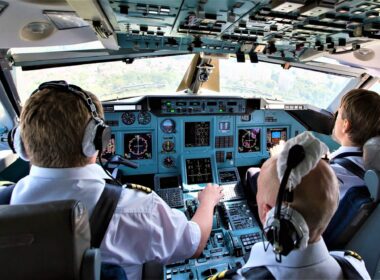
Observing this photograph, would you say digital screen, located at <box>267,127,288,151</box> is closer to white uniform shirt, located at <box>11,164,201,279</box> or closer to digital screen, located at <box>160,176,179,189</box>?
digital screen, located at <box>160,176,179,189</box>

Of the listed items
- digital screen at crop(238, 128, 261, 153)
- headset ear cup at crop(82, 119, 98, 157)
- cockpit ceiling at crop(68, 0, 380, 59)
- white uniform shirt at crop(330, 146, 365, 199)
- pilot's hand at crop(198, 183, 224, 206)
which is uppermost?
cockpit ceiling at crop(68, 0, 380, 59)

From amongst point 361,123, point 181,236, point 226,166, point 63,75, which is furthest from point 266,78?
point 181,236

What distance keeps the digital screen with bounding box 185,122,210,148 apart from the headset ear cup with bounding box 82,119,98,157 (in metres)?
2.33

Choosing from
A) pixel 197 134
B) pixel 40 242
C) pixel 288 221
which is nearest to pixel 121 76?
pixel 197 134

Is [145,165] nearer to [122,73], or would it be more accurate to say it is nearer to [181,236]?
[122,73]

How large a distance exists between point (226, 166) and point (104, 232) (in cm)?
261

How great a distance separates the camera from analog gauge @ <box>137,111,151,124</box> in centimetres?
318

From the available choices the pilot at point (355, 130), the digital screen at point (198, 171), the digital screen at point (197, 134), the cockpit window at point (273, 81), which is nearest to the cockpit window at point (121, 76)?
the digital screen at point (197, 134)

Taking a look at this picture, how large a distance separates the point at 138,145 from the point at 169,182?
55cm

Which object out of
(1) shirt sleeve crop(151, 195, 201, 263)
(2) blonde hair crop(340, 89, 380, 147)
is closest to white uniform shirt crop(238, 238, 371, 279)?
(1) shirt sleeve crop(151, 195, 201, 263)

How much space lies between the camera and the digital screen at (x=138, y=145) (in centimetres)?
318

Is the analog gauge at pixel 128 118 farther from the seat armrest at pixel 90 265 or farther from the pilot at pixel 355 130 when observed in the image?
the seat armrest at pixel 90 265

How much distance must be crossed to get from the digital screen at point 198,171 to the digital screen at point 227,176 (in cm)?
13

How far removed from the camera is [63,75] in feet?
Result: 10.2
